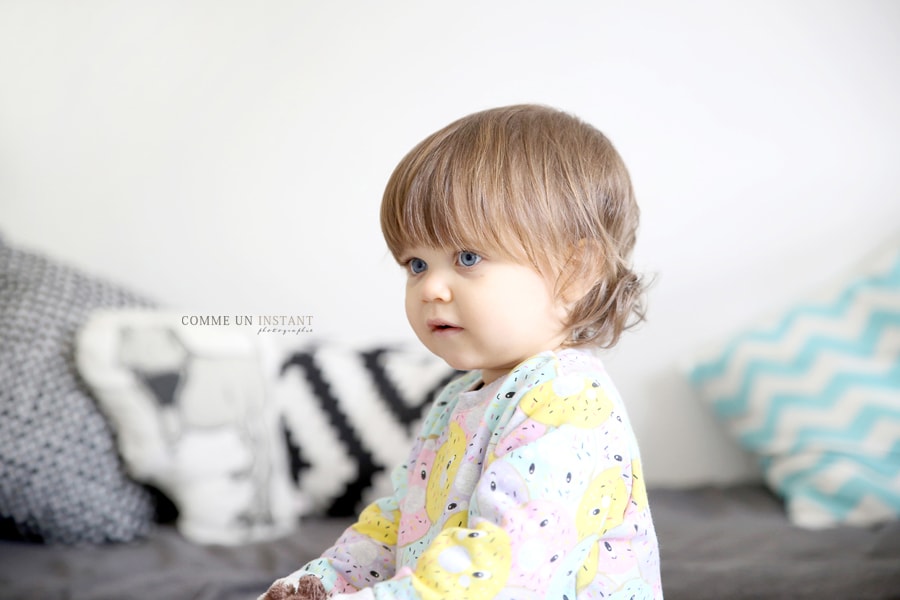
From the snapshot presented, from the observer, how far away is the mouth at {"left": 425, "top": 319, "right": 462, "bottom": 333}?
0.87 m

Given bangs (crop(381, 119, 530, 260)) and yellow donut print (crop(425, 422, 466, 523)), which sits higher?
bangs (crop(381, 119, 530, 260))

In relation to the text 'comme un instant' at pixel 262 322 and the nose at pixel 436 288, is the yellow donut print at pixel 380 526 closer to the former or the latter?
the nose at pixel 436 288

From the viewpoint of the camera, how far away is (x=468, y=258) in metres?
0.85

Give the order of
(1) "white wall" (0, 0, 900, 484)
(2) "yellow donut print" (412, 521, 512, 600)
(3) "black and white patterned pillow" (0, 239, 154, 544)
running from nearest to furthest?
(2) "yellow donut print" (412, 521, 512, 600), (3) "black and white patterned pillow" (0, 239, 154, 544), (1) "white wall" (0, 0, 900, 484)

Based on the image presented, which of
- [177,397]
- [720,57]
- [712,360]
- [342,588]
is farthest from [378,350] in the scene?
[720,57]

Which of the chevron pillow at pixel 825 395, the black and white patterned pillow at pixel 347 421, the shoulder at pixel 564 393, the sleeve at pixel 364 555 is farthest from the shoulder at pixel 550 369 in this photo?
the chevron pillow at pixel 825 395

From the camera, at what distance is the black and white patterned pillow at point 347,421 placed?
5.15 feet

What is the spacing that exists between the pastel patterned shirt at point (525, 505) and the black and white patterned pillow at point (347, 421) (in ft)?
1.95

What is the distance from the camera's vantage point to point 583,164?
0.89 meters

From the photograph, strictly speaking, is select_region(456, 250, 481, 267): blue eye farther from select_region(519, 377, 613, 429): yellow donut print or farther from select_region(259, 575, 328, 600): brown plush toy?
select_region(259, 575, 328, 600): brown plush toy

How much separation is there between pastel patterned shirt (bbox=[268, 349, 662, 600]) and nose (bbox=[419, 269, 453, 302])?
0.10 m

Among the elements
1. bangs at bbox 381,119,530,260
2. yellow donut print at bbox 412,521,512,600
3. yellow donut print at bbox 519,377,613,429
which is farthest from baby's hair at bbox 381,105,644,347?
yellow donut print at bbox 412,521,512,600

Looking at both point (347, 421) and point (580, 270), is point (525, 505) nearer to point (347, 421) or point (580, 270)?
point (580, 270)

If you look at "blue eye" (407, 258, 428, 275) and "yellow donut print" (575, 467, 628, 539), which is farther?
"blue eye" (407, 258, 428, 275)
